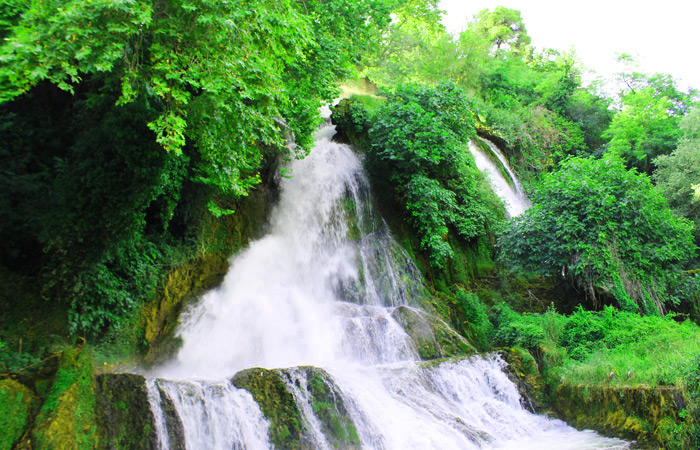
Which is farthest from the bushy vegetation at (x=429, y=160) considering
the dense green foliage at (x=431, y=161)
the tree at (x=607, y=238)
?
the tree at (x=607, y=238)

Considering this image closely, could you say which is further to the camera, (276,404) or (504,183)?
(504,183)

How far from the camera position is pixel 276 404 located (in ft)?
18.6

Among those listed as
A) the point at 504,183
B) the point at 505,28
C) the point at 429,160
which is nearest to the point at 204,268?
the point at 429,160

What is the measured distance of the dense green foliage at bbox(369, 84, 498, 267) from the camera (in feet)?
39.8

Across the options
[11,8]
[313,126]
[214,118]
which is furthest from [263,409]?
[313,126]

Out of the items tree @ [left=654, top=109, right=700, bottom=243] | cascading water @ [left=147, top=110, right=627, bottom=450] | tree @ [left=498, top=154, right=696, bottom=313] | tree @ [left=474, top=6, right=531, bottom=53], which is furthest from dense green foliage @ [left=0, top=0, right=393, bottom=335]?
tree @ [left=474, top=6, right=531, bottom=53]

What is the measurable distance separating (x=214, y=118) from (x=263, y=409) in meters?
4.15

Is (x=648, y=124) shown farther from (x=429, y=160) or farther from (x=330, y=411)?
(x=330, y=411)

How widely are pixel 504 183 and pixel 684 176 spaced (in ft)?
27.0

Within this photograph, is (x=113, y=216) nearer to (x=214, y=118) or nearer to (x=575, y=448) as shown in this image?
(x=214, y=118)

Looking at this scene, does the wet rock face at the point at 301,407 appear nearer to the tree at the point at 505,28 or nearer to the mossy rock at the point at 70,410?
the mossy rock at the point at 70,410

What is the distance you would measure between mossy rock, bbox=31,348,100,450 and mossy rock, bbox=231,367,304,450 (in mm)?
1698

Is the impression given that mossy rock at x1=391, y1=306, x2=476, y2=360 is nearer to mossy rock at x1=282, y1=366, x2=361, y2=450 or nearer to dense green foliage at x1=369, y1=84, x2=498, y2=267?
dense green foliage at x1=369, y1=84, x2=498, y2=267

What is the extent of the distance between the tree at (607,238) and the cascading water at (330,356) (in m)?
3.81
